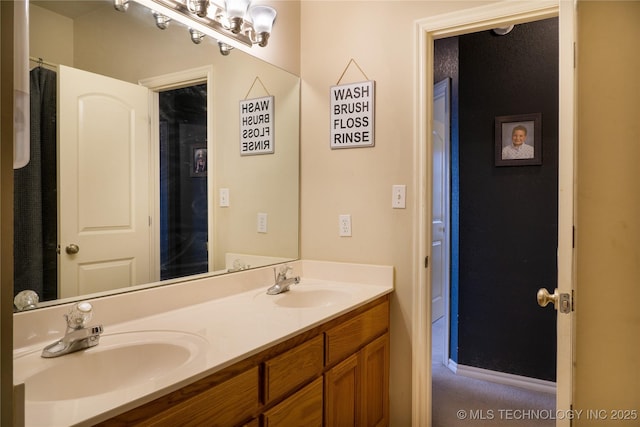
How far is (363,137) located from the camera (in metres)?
2.08

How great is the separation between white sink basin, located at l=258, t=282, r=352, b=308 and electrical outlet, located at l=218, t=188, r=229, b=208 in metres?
0.44

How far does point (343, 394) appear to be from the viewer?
156 cm

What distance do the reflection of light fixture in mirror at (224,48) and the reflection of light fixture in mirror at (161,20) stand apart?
28cm

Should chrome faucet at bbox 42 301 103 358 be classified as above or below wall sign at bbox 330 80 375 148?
below

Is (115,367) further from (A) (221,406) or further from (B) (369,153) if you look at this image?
(B) (369,153)

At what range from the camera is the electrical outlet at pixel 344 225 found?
2127 mm

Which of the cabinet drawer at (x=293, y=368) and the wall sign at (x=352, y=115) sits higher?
the wall sign at (x=352, y=115)

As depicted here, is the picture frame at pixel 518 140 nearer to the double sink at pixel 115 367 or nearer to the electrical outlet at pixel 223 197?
the electrical outlet at pixel 223 197

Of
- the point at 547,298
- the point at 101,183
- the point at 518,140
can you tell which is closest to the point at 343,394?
the point at 547,298

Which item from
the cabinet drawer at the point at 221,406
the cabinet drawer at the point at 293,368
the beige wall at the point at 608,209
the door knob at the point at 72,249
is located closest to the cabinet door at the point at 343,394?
the cabinet drawer at the point at 293,368

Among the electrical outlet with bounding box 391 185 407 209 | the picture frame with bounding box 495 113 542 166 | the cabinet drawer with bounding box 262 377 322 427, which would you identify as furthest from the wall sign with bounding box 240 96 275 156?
the picture frame with bounding box 495 113 542 166

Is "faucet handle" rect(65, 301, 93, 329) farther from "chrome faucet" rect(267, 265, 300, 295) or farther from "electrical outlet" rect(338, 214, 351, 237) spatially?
"electrical outlet" rect(338, 214, 351, 237)

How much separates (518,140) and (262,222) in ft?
5.91

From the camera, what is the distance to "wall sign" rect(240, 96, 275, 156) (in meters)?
1.98
